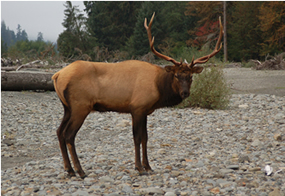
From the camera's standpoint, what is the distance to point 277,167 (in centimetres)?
505

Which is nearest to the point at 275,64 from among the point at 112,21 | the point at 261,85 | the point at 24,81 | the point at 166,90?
the point at 261,85

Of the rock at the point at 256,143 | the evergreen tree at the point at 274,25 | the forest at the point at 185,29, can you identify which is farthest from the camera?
the forest at the point at 185,29

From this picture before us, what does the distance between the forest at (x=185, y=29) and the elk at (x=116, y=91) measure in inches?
910

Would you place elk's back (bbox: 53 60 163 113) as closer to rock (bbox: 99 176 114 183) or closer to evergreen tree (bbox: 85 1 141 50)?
rock (bbox: 99 176 114 183)

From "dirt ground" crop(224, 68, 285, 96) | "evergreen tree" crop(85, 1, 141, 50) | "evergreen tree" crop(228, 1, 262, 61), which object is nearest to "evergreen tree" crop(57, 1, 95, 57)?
Result: "evergreen tree" crop(85, 1, 141, 50)

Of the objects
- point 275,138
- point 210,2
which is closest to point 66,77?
point 275,138

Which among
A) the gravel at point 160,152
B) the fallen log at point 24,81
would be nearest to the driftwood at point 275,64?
the gravel at point 160,152

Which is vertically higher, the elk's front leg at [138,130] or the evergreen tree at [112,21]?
the evergreen tree at [112,21]

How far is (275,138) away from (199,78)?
11.1ft

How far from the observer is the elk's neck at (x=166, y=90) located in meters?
4.93

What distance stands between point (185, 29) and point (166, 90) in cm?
3585

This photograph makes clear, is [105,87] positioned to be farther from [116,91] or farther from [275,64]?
[275,64]

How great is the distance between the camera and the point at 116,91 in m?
4.84

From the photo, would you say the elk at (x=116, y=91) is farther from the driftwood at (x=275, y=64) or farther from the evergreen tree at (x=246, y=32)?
the evergreen tree at (x=246, y=32)
